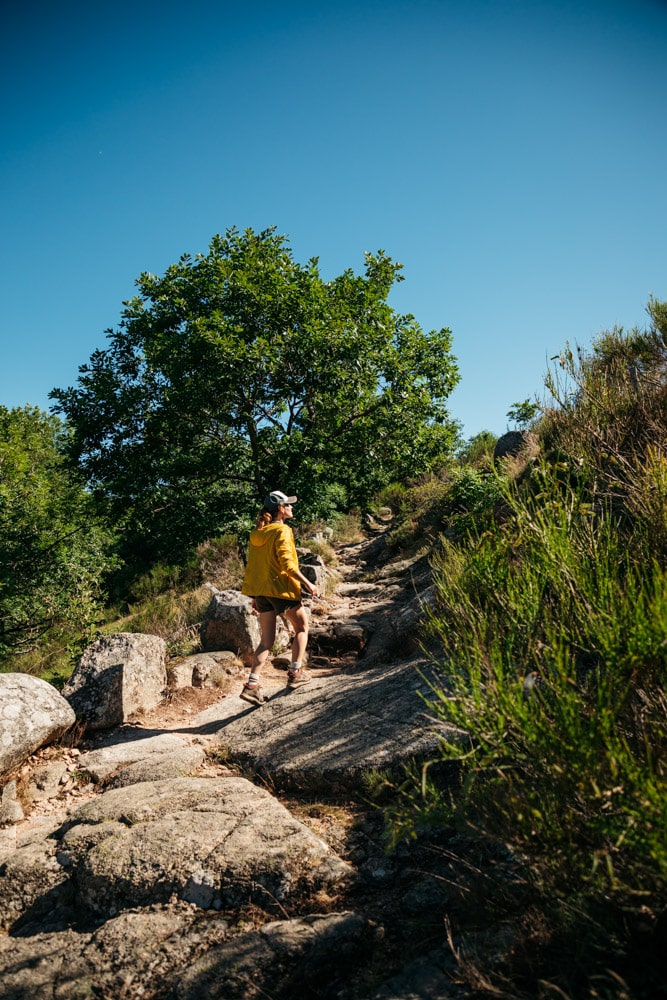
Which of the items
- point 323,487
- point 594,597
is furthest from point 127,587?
point 594,597

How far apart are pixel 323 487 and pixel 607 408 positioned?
23.3 feet

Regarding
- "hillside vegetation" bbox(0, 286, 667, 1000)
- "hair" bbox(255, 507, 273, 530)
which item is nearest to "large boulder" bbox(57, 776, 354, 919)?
"hillside vegetation" bbox(0, 286, 667, 1000)

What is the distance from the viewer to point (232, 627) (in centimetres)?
791

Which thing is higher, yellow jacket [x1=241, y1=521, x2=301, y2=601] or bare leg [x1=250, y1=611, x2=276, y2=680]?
yellow jacket [x1=241, y1=521, x2=301, y2=601]

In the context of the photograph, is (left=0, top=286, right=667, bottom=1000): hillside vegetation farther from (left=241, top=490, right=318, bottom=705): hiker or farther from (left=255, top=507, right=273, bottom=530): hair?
(left=255, top=507, right=273, bottom=530): hair

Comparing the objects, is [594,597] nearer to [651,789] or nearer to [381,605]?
[651,789]

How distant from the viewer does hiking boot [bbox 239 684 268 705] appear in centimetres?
596

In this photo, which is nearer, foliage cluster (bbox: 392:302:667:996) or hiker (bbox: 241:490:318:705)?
foliage cluster (bbox: 392:302:667:996)

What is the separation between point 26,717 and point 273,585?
8.98 ft

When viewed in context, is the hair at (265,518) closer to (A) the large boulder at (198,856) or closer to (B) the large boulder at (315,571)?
(A) the large boulder at (198,856)

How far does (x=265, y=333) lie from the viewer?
10633 millimetres

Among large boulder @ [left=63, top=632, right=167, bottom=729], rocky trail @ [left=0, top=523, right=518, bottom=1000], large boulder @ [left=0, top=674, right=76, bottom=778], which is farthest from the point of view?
large boulder @ [left=63, top=632, right=167, bottom=729]

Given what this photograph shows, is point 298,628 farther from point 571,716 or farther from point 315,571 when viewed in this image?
point 315,571

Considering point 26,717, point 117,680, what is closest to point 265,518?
point 117,680
